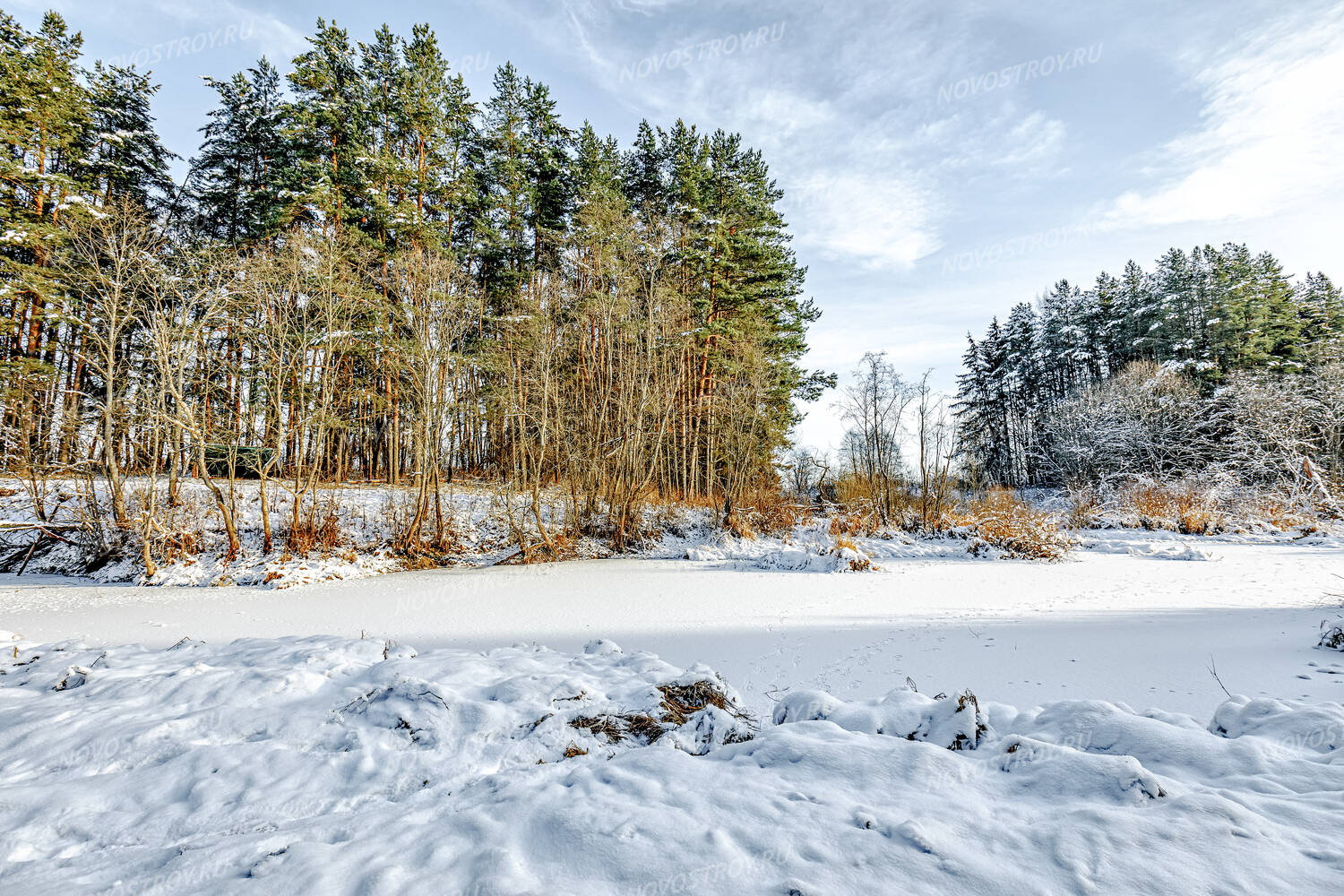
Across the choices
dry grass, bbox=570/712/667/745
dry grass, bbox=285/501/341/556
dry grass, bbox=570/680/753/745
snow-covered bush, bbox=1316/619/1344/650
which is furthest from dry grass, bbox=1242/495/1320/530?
dry grass, bbox=285/501/341/556

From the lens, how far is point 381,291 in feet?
49.3

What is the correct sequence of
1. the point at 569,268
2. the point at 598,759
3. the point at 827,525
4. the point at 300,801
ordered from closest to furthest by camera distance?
the point at 300,801
the point at 598,759
the point at 827,525
the point at 569,268

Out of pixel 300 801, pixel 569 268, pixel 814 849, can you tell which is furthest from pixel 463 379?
pixel 814 849

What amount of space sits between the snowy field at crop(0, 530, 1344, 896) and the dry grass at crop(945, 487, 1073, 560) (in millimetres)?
6453

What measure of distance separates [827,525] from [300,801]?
13.6 metres

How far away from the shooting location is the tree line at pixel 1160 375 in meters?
17.9

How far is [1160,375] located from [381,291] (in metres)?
34.4

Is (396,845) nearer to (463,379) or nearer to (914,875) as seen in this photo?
(914,875)

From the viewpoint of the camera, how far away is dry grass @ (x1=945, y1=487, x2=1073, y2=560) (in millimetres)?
11344

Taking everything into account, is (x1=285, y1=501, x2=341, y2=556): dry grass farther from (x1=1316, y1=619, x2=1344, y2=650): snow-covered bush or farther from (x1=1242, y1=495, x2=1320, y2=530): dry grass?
(x1=1242, y1=495, x2=1320, y2=530): dry grass

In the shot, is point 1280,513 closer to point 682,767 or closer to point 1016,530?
point 1016,530

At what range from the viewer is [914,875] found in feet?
4.48

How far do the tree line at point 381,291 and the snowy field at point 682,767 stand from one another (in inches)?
282

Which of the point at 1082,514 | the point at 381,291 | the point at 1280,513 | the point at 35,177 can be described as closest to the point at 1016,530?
the point at 1082,514
